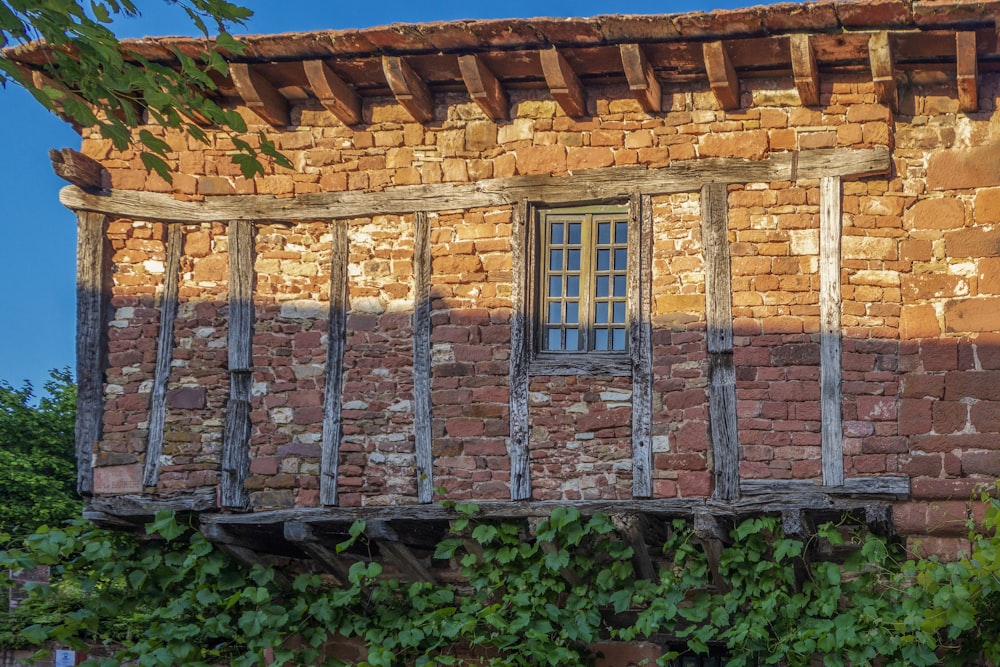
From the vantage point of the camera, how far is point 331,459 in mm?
8352

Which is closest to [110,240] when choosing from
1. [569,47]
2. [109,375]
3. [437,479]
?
[109,375]

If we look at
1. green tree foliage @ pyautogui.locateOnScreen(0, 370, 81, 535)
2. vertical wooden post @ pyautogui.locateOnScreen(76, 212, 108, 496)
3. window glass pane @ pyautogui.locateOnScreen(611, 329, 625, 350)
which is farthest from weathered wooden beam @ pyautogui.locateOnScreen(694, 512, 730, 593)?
green tree foliage @ pyautogui.locateOnScreen(0, 370, 81, 535)

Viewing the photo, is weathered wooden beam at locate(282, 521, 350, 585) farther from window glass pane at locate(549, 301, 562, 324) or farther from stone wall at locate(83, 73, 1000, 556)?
window glass pane at locate(549, 301, 562, 324)

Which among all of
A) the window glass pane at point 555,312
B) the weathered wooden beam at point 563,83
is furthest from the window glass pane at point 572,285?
the weathered wooden beam at point 563,83

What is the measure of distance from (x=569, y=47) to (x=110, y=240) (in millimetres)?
3375

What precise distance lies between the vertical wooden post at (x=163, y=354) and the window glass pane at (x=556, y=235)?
2.52 metres

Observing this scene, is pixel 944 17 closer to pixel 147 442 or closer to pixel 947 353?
pixel 947 353

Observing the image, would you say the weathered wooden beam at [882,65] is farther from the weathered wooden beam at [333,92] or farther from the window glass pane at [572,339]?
the weathered wooden beam at [333,92]

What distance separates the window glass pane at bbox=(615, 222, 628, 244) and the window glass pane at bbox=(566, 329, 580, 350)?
65 centimetres

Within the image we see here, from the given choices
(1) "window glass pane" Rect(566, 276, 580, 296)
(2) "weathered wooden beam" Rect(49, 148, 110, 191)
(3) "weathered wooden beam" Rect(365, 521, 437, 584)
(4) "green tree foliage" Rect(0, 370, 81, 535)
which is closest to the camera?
(3) "weathered wooden beam" Rect(365, 521, 437, 584)

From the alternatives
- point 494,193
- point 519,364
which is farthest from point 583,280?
point 494,193

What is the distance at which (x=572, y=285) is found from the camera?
27.5ft

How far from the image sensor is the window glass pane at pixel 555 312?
8.34 m

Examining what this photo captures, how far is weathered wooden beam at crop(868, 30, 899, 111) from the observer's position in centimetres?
771
